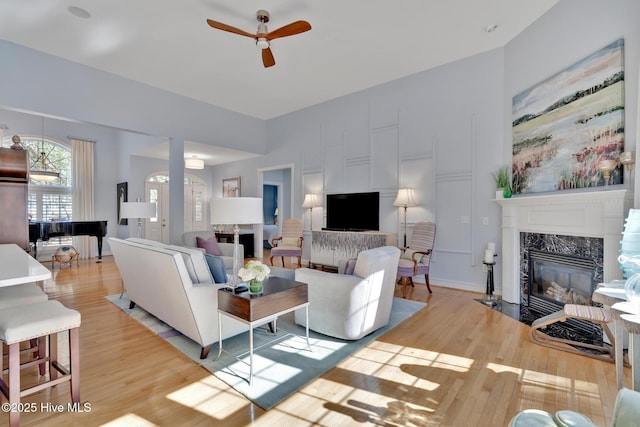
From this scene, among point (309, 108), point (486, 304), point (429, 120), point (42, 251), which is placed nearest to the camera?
point (486, 304)

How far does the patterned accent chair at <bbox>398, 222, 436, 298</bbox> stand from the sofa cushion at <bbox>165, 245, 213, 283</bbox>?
9.08ft

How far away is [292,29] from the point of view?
3.22 meters

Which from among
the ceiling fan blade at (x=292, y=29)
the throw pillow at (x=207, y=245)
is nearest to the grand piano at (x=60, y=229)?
the throw pillow at (x=207, y=245)

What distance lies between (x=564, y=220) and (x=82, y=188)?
976 centimetres

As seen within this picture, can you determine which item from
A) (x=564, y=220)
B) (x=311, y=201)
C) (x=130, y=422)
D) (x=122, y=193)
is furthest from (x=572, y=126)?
(x=122, y=193)

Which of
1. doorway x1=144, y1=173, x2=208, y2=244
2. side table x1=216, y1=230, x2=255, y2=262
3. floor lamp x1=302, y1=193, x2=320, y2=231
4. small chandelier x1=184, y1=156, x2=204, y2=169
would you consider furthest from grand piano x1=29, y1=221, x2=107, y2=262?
floor lamp x1=302, y1=193, x2=320, y2=231

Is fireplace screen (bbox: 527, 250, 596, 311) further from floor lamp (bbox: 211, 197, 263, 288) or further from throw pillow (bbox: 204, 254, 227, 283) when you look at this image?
throw pillow (bbox: 204, 254, 227, 283)

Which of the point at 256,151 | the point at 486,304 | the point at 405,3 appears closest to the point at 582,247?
the point at 486,304

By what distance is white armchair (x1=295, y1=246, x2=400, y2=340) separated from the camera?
105 inches

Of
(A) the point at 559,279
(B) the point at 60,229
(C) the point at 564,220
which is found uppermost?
(C) the point at 564,220

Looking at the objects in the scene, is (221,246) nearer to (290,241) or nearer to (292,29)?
(290,241)

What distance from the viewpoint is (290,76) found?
5.21m

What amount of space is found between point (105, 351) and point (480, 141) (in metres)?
5.20

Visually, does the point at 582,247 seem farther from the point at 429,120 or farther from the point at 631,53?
the point at 429,120
